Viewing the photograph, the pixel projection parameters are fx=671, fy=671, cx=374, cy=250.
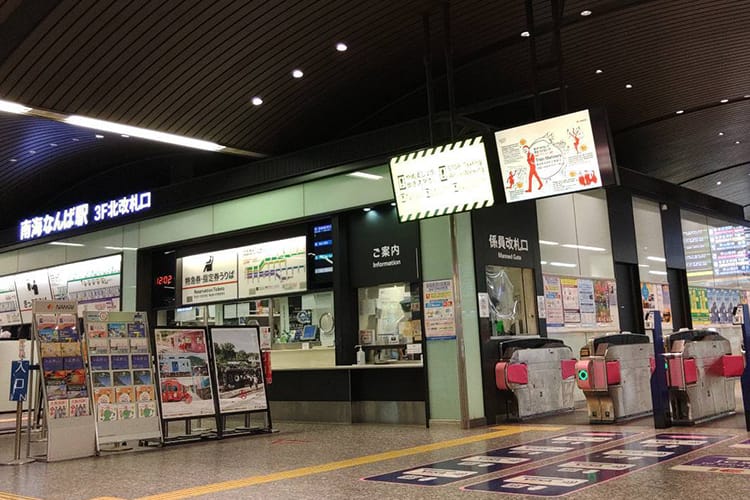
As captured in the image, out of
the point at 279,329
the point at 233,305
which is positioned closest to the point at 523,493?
the point at 279,329

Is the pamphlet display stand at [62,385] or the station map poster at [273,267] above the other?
the station map poster at [273,267]

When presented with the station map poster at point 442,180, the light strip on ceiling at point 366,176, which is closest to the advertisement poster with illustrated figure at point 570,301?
the light strip on ceiling at point 366,176

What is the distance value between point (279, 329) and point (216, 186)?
8.76 ft

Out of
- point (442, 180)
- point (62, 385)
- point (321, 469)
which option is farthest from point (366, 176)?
point (321, 469)

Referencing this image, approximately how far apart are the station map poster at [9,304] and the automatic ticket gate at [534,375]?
459 inches

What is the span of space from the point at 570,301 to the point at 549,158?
4307mm

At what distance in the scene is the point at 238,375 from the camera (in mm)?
8414

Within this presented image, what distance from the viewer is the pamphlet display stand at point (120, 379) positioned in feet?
23.6

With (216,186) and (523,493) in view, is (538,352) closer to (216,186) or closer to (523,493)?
(523,493)

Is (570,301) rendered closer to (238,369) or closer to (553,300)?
(553,300)

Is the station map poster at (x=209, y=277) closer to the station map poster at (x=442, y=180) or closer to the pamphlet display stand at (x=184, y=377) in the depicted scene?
the pamphlet display stand at (x=184, y=377)

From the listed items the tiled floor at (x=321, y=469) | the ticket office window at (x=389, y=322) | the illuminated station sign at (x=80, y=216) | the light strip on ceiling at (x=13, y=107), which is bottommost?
the tiled floor at (x=321, y=469)

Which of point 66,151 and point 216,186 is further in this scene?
point 66,151

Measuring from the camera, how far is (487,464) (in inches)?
213
